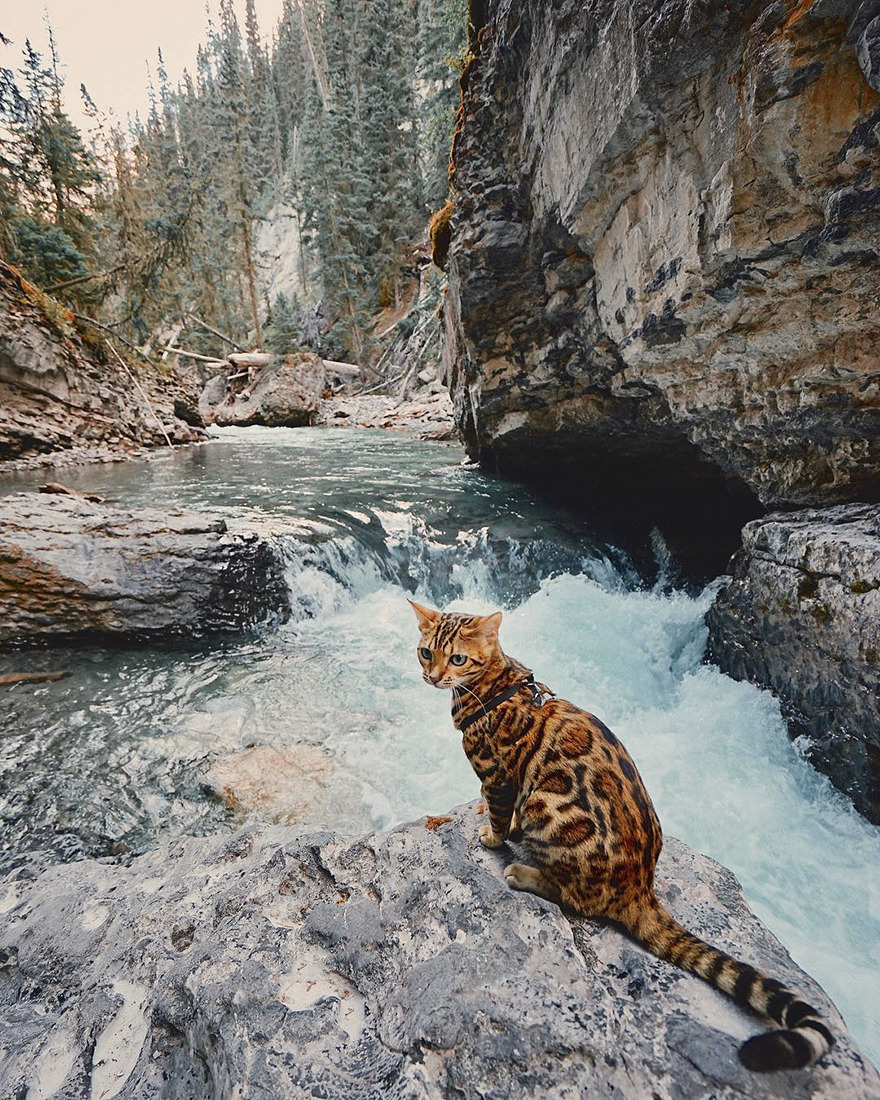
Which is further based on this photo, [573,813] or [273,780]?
[273,780]

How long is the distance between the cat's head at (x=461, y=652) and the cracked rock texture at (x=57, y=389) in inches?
597

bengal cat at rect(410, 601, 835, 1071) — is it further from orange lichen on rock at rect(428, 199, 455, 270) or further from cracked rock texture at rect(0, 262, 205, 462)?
cracked rock texture at rect(0, 262, 205, 462)

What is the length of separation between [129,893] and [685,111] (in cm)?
654

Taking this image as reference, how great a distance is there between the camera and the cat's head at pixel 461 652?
2375mm

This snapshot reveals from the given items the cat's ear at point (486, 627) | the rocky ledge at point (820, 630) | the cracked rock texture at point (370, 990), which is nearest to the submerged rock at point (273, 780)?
the cracked rock texture at point (370, 990)

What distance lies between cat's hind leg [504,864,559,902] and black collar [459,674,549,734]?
612 mm

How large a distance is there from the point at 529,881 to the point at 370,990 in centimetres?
69

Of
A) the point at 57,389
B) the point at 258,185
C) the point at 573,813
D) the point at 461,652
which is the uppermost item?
the point at 258,185

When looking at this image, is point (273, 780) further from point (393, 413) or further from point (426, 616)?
point (393, 413)

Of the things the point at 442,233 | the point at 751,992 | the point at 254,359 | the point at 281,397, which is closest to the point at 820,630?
the point at 751,992

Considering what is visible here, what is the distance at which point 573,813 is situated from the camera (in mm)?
1895

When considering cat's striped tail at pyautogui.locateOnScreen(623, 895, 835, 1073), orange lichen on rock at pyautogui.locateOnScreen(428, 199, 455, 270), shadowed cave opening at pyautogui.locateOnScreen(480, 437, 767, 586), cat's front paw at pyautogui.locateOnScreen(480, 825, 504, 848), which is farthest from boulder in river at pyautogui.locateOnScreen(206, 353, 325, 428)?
cat's striped tail at pyautogui.locateOnScreen(623, 895, 835, 1073)

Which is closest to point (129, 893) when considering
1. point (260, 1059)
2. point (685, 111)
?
point (260, 1059)

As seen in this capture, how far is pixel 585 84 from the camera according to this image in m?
4.98
